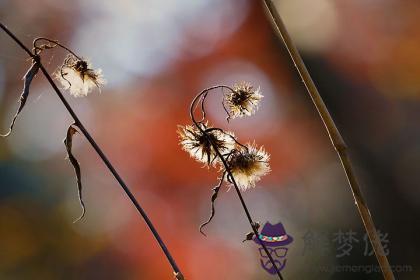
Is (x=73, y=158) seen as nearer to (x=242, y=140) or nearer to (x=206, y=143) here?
(x=206, y=143)

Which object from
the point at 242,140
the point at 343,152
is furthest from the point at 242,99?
the point at 242,140

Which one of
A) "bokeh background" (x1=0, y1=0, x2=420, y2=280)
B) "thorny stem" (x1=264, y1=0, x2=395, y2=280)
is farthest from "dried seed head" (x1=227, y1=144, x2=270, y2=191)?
"bokeh background" (x1=0, y1=0, x2=420, y2=280)

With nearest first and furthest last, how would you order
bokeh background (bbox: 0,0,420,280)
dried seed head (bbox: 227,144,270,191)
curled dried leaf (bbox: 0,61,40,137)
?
curled dried leaf (bbox: 0,61,40,137) < dried seed head (bbox: 227,144,270,191) < bokeh background (bbox: 0,0,420,280)

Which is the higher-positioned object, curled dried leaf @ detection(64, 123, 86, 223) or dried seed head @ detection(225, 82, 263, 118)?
curled dried leaf @ detection(64, 123, 86, 223)

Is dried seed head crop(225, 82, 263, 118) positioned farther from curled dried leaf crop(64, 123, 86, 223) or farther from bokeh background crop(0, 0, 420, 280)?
bokeh background crop(0, 0, 420, 280)

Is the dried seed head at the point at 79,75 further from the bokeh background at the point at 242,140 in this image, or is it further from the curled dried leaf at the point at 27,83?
the bokeh background at the point at 242,140

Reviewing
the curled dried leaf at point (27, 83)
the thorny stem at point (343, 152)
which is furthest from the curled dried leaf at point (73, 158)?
the thorny stem at point (343, 152)

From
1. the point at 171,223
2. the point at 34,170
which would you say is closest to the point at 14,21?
the point at 34,170

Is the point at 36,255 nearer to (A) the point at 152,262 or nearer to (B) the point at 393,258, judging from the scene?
(A) the point at 152,262
